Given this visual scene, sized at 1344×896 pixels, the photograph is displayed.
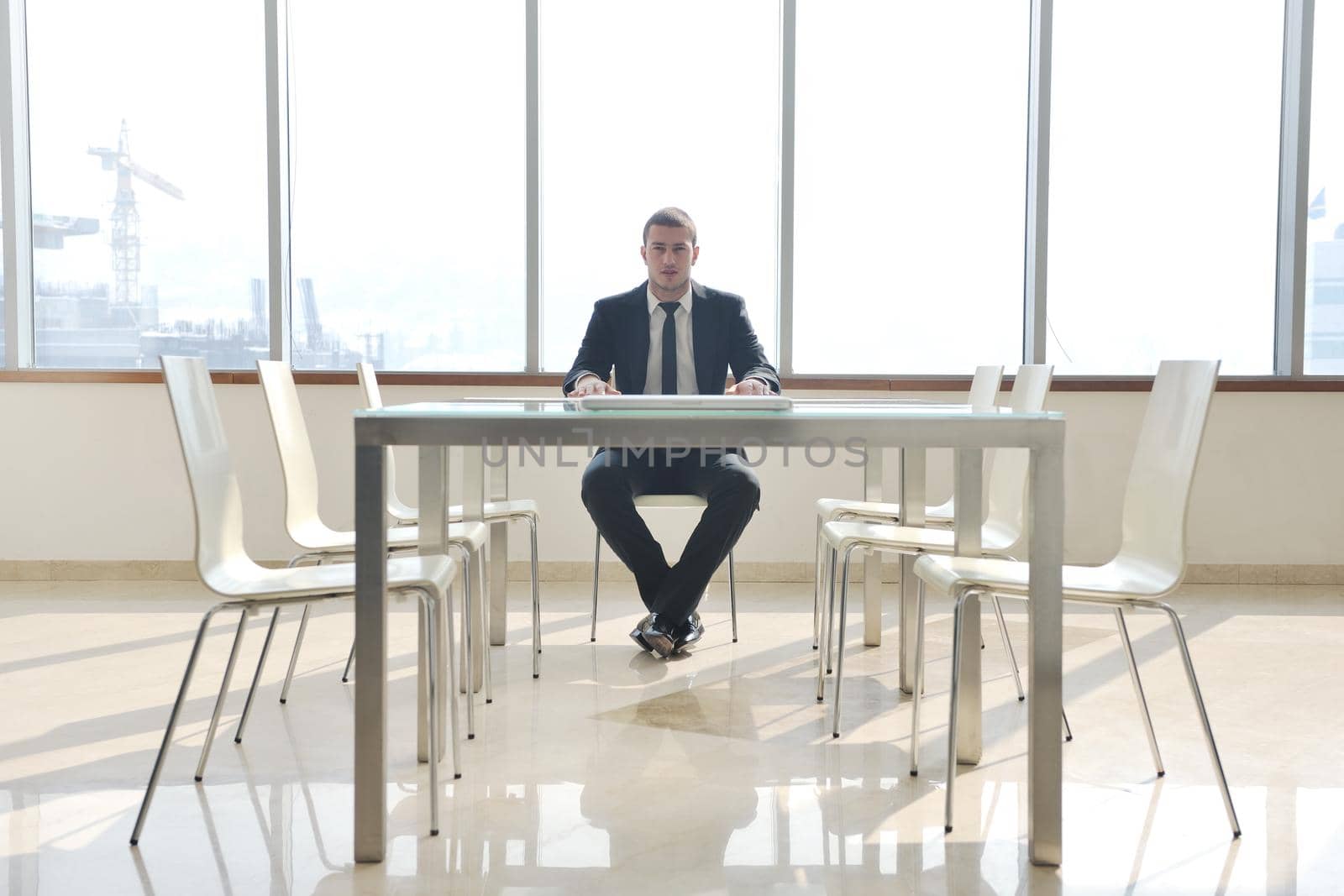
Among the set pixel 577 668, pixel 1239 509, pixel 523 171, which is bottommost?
pixel 577 668

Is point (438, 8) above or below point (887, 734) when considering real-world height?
above

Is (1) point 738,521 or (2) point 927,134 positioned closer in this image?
(1) point 738,521

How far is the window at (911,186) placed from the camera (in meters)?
4.79

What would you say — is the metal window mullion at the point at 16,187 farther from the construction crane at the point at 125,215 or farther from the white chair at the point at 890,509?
the white chair at the point at 890,509

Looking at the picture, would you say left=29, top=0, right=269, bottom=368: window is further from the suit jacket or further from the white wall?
the suit jacket

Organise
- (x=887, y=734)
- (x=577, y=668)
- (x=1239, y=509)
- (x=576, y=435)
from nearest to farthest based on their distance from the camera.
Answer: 1. (x=576, y=435)
2. (x=887, y=734)
3. (x=577, y=668)
4. (x=1239, y=509)

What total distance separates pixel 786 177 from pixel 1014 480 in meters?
2.29

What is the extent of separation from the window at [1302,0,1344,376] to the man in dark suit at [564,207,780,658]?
2.66 m

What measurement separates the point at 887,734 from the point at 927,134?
3.07 meters

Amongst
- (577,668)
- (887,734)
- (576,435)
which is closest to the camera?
(576,435)

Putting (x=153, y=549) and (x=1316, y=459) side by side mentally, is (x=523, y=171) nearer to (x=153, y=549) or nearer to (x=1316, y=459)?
(x=153, y=549)

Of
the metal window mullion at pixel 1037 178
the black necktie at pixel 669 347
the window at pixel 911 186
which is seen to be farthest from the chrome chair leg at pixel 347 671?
the metal window mullion at pixel 1037 178

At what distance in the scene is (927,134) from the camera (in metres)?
4.84

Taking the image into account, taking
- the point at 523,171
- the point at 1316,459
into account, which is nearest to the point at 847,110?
the point at 523,171
